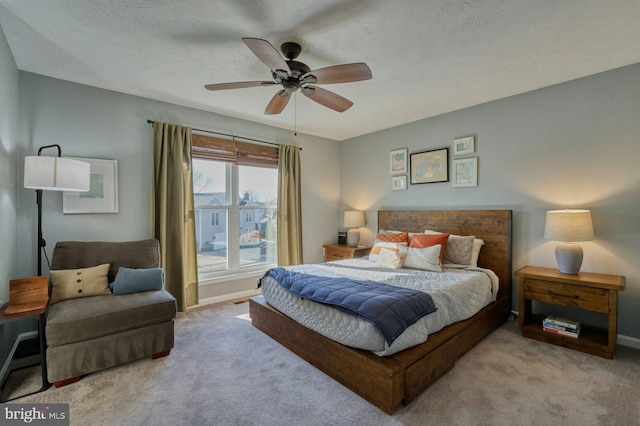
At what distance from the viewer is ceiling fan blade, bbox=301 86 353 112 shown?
2.43m

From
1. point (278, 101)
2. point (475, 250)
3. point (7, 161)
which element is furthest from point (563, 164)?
point (7, 161)

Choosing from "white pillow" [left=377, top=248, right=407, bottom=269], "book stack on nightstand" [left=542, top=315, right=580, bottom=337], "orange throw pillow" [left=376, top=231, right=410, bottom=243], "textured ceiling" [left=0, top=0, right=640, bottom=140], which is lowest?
"book stack on nightstand" [left=542, top=315, right=580, bottom=337]

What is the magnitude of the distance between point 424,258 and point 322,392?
6.13 ft

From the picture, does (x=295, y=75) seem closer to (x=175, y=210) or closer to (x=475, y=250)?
(x=175, y=210)

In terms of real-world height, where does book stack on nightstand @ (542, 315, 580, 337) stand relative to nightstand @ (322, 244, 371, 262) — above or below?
below

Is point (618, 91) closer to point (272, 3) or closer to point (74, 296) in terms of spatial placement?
point (272, 3)

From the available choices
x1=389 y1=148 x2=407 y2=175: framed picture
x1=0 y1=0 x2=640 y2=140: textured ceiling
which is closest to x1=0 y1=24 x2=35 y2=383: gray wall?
x1=0 y1=0 x2=640 y2=140: textured ceiling

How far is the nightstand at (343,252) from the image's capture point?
4.62 m

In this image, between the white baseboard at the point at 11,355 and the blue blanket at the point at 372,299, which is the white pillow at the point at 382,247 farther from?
the white baseboard at the point at 11,355

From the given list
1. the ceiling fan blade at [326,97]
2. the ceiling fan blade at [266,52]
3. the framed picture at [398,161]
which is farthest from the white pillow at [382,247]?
the ceiling fan blade at [266,52]

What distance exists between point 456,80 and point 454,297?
2.18 m

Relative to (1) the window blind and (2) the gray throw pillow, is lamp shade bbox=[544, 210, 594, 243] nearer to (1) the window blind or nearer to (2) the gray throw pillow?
(2) the gray throw pillow

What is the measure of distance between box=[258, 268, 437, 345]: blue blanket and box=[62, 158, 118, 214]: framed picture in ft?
7.19

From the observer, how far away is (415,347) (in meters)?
2.02
